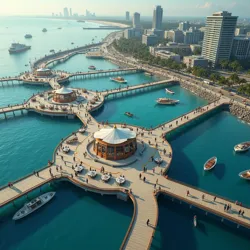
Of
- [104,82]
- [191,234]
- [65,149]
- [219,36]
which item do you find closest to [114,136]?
[65,149]

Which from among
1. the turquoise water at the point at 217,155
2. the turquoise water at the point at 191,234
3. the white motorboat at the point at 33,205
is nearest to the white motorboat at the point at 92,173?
the white motorboat at the point at 33,205

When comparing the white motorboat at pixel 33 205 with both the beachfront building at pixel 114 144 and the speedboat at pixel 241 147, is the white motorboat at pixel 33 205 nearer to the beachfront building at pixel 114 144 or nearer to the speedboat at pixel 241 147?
the beachfront building at pixel 114 144

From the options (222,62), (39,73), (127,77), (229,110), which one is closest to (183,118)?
(229,110)

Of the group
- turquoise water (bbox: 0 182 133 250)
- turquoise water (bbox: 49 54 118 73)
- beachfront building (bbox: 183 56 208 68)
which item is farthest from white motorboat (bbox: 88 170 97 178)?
beachfront building (bbox: 183 56 208 68)

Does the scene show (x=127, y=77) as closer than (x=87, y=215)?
No

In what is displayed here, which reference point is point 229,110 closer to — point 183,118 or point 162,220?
point 183,118
